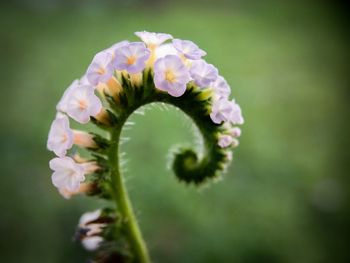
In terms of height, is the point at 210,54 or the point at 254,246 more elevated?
the point at 210,54

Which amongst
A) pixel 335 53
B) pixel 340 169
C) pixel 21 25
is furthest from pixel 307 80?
pixel 21 25

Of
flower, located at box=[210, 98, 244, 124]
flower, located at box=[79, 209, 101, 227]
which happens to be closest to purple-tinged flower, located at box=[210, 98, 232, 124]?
flower, located at box=[210, 98, 244, 124]

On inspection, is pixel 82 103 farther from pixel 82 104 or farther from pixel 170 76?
pixel 170 76

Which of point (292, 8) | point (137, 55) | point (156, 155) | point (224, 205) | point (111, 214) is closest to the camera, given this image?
point (137, 55)

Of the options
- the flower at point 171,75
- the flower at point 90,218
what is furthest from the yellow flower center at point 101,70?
the flower at point 90,218

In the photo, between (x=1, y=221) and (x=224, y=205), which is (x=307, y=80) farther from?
(x=1, y=221)

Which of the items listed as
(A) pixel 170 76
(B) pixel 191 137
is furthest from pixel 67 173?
(B) pixel 191 137

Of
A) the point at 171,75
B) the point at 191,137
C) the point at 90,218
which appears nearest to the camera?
the point at 171,75

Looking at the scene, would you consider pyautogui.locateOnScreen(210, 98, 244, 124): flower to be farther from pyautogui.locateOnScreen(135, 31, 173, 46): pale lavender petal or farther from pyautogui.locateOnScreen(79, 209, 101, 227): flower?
pyautogui.locateOnScreen(79, 209, 101, 227): flower
